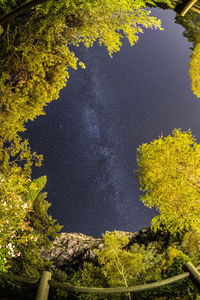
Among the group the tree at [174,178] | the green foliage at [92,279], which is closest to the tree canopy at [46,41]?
the tree at [174,178]

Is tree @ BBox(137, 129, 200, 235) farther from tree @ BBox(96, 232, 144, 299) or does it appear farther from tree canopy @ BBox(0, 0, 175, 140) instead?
tree canopy @ BBox(0, 0, 175, 140)

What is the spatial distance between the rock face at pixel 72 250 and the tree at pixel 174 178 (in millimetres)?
9277

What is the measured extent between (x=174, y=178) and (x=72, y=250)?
13115mm

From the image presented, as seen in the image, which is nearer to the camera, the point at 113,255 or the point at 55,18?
the point at 55,18

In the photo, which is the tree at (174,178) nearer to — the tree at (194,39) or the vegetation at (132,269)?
the vegetation at (132,269)

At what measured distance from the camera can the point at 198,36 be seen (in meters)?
9.93

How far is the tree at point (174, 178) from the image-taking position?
9000 millimetres

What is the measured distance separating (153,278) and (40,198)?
10.6 meters

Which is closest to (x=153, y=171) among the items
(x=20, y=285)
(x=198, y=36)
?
(x=198, y=36)

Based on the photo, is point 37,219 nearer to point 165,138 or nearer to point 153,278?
point 153,278

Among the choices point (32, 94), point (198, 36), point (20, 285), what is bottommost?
point (20, 285)

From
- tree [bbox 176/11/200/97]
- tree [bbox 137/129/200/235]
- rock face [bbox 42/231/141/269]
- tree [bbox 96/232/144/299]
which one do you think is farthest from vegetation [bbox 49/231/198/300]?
tree [bbox 176/11/200/97]

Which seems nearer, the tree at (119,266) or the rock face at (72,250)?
the tree at (119,266)

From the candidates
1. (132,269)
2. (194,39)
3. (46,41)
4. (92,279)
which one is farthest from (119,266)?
(194,39)
